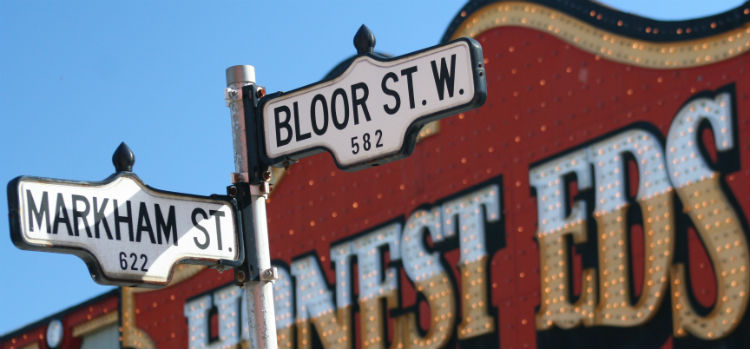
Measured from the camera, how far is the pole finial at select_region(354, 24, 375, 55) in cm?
473

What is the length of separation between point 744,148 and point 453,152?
11.3 ft

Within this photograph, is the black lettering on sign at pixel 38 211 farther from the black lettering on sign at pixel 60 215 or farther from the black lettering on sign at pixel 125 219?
the black lettering on sign at pixel 125 219

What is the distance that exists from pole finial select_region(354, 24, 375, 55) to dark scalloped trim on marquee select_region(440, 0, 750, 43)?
653cm

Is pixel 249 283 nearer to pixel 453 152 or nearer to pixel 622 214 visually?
pixel 622 214

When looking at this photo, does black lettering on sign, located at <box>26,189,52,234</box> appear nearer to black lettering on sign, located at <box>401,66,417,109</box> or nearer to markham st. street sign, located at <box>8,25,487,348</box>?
markham st. street sign, located at <box>8,25,487,348</box>

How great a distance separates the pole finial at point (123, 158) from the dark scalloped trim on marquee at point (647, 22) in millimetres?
6990

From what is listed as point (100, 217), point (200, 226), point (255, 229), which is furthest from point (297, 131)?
point (100, 217)

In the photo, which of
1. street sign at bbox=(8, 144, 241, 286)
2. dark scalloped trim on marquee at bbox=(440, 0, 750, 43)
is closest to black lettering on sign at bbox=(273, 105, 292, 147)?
street sign at bbox=(8, 144, 241, 286)

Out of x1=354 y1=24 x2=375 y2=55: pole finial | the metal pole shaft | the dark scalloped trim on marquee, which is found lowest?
the metal pole shaft

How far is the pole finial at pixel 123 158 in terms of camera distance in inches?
186

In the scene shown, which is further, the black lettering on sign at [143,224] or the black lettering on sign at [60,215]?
the black lettering on sign at [143,224]

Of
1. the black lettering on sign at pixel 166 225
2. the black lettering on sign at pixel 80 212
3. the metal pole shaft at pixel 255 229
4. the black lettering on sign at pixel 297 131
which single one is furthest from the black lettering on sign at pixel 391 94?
the black lettering on sign at pixel 80 212

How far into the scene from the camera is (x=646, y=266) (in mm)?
11125

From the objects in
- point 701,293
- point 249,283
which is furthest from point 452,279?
point 249,283
